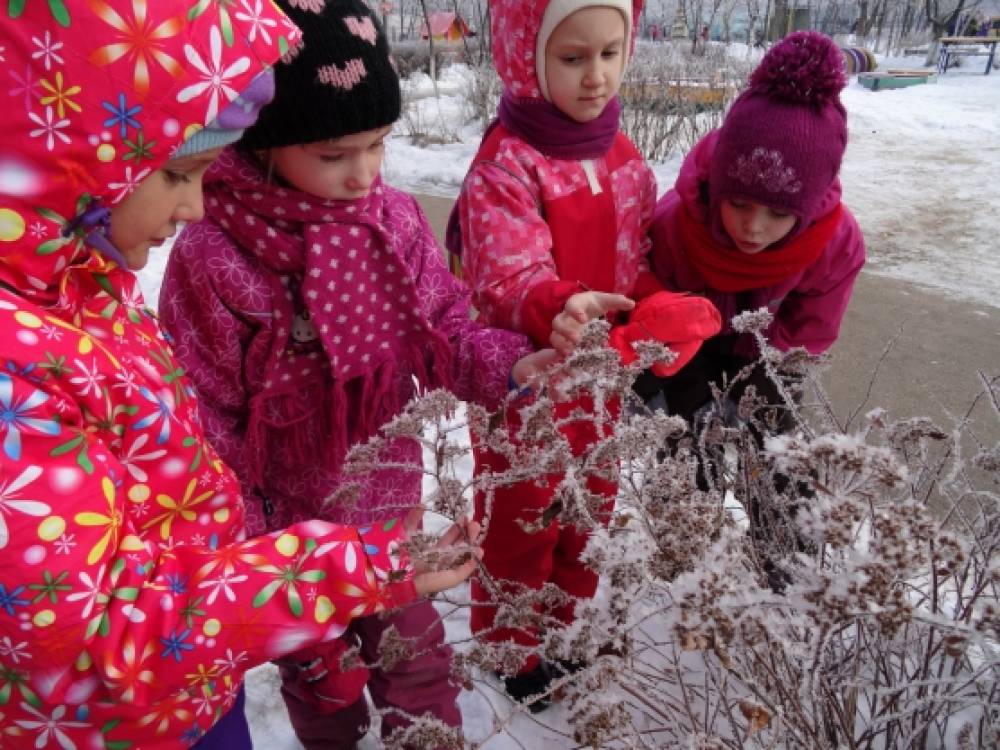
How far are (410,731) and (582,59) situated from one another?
1.43 m

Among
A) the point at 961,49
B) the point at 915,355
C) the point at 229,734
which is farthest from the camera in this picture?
the point at 961,49

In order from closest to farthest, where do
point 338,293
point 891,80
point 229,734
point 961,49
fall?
point 229,734 < point 338,293 < point 891,80 < point 961,49

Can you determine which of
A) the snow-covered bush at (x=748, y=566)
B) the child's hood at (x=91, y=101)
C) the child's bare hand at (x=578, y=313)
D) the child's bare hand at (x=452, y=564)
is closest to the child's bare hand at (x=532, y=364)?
the child's bare hand at (x=578, y=313)

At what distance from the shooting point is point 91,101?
90 centimetres

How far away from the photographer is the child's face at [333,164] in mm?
1383

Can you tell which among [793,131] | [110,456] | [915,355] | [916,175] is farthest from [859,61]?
[110,456]

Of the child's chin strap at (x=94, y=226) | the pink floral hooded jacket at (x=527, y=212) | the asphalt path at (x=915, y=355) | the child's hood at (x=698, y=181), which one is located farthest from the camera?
the asphalt path at (x=915, y=355)

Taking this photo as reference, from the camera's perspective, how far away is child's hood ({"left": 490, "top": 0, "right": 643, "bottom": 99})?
1704 mm

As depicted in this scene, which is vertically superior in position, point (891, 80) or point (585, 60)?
point (585, 60)

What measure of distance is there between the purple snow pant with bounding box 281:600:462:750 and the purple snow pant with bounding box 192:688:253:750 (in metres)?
0.31

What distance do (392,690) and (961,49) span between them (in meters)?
23.0

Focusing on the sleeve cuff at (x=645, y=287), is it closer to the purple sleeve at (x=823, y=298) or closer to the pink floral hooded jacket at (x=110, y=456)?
the purple sleeve at (x=823, y=298)

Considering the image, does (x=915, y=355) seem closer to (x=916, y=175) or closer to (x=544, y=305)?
(x=544, y=305)

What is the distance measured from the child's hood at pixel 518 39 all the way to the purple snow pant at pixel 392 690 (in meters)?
1.24
